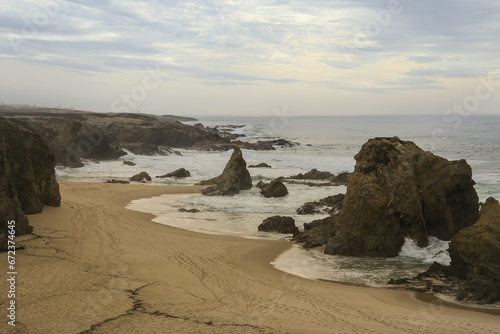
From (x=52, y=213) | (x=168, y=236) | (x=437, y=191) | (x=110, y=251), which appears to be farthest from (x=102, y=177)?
(x=437, y=191)

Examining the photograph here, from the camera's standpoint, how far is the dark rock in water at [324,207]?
60.2ft

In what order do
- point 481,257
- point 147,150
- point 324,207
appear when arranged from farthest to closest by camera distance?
1. point 147,150
2. point 324,207
3. point 481,257

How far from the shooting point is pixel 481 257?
9.88 m

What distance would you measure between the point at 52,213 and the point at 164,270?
615 centimetres

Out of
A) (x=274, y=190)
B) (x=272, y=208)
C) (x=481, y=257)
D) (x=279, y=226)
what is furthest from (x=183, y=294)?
(x=274, y=190)

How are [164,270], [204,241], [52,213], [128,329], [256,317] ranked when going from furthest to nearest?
[52,213], [204,241], [164,270], [256,317], [128,329]

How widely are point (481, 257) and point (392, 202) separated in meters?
3.03

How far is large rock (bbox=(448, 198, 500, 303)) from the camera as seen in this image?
357 inches

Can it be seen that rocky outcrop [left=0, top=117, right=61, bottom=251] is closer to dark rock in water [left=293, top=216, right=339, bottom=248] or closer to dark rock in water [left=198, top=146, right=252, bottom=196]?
dark rock in water [left=293, top=216, right=339, bottom=248]

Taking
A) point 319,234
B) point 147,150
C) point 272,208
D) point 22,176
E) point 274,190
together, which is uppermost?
point 22,176

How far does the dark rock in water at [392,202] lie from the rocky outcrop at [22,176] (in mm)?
7797

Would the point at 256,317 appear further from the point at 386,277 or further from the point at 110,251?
the point at 110,251

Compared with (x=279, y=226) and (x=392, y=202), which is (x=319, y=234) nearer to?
(x=279, y=226)

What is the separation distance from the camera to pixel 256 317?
7371 millimetres
